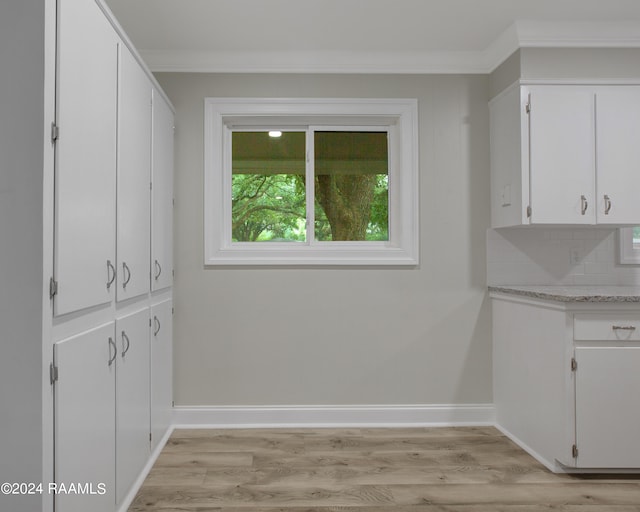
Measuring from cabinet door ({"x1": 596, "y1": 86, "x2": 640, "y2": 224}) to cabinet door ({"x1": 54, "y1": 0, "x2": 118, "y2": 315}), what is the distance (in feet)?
8.72

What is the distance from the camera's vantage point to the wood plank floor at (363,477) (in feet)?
7.19

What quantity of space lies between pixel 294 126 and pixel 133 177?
1.43 metres

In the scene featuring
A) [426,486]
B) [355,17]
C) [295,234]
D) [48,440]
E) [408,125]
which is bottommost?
[426,486]

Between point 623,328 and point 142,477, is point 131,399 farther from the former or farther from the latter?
point 623,328

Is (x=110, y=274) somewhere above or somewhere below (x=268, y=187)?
below

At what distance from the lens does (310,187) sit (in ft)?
11.0

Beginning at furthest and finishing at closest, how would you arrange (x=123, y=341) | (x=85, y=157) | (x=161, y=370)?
(x=161, y=370), (x=123, y=341), (x=85, y=157)

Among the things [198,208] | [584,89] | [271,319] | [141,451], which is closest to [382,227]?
[271,319]

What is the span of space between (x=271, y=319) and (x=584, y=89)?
7.85 ft

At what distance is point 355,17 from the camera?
274cm

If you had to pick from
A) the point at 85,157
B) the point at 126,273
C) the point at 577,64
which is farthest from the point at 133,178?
the point at 577,64

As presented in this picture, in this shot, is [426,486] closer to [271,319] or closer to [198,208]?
[271,319]

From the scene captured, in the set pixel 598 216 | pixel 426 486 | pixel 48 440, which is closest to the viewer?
pixel 48 440

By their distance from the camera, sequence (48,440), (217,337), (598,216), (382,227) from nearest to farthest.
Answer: (48,440) < (598,216) < (217,337) < (382,227)
